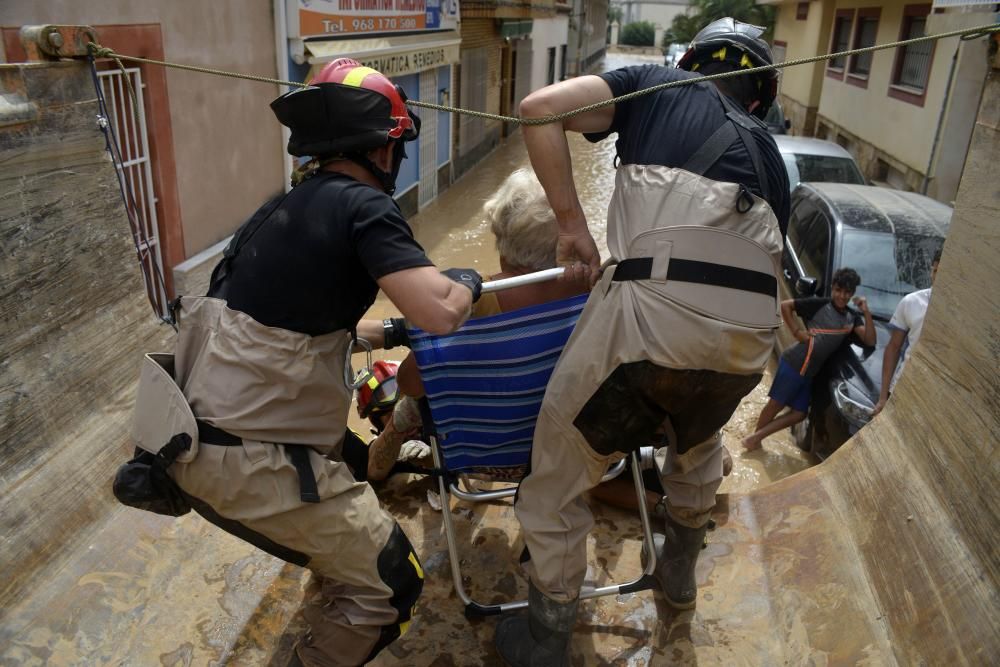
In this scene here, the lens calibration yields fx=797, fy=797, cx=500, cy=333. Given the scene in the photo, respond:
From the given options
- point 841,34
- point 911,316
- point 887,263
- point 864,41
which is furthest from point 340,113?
point 841,34

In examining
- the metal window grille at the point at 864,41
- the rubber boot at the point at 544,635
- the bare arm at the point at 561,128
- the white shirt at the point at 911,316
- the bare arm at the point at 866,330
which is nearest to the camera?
the bare arm at the point at 561,128

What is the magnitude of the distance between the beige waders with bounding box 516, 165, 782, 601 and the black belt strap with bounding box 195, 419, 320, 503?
67 cm

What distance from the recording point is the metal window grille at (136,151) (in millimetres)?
4918

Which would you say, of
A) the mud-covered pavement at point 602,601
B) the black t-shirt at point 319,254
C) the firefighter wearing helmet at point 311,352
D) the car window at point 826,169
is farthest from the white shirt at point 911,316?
the car window at point 826,169

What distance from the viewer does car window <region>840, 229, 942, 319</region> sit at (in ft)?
17.7

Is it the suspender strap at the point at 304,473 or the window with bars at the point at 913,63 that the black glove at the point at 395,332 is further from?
the window with bars at the point at 913,63

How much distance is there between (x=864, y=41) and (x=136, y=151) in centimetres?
1640

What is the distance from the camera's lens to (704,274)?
207 centimetres

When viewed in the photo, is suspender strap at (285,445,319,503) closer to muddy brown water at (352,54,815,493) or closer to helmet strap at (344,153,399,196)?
helmet strap at (344,153,399,196)

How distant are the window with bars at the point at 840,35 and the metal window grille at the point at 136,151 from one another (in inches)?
625

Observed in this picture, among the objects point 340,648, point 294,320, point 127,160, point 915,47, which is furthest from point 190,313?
point 915,47

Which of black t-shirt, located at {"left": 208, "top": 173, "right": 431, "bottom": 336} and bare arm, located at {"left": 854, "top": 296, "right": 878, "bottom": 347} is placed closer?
black t-shirt, located at {"left": 208, "top": 173, "right": 431, "bottom": 336}

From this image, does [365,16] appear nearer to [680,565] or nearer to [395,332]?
[395,332]

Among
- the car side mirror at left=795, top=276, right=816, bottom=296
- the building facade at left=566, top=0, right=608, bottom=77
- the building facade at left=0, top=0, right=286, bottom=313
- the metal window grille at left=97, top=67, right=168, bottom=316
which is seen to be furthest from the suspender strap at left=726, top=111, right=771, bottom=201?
the building facade at left=566, top=0, right=608, bottom=77
